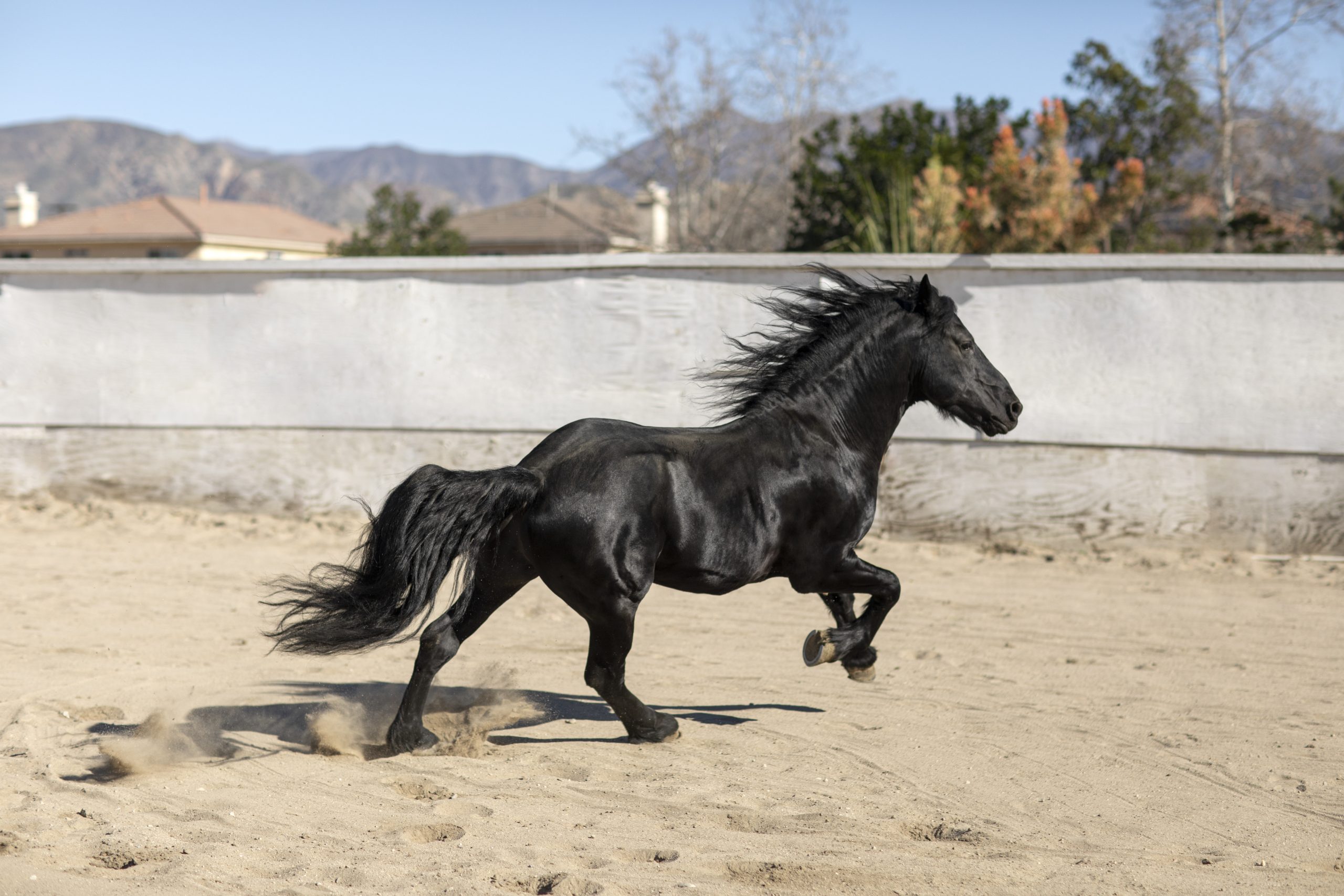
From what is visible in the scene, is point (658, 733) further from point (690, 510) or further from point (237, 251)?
point (237, 251)

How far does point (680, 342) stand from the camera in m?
10.2

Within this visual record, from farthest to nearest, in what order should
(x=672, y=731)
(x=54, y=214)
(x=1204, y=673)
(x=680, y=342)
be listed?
(x=54, y=214), (x=680, y=342), (x=1204, y=673), (x=672, y=731)

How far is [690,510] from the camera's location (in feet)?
15.4

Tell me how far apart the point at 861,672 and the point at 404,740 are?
6.43 feet

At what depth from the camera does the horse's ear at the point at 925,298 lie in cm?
521

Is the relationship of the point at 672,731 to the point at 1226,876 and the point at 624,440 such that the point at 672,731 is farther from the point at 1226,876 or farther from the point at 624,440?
the point at 1226,876

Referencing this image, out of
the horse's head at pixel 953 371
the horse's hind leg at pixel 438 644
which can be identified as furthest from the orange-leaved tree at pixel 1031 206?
the horse's hind leg at pixel 438 644

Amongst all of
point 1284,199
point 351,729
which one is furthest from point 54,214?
point 351,729

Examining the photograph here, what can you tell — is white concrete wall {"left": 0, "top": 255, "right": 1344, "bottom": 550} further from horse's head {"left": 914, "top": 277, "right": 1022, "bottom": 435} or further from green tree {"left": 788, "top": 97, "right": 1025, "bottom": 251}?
green tree {"left": 788, "top": 97, "right": 1025, "bottom": 251}

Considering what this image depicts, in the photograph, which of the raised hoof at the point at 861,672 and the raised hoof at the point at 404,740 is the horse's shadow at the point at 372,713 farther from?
the raised hoof at the point at 861,672

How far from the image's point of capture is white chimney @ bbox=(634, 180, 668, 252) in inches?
1348

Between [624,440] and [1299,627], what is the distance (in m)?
4.94

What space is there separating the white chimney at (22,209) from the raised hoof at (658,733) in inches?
1919

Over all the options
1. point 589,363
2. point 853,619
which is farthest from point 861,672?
point 589,363
